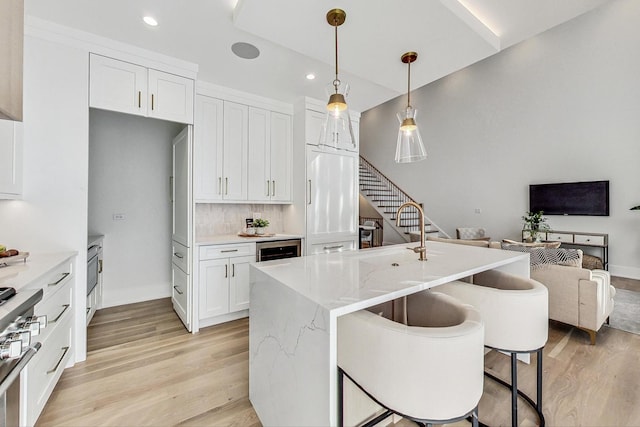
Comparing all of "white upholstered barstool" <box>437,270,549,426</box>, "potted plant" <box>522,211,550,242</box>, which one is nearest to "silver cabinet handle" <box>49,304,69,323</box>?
"white upholstered barstool" <box>437,270,549,426</box>

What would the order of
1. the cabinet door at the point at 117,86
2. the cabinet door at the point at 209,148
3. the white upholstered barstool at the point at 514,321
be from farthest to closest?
the cabinet door at the point at 209,148 → the cabinet door at the point at 117,86 → the white upholstered barstool at the point at 514,321

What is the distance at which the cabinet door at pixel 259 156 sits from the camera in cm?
342

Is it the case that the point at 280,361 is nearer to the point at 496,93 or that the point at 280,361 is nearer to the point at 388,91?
the point at 388,91

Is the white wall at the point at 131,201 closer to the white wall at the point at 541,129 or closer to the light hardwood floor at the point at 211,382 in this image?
the light hardwood floor at the point at 211,382

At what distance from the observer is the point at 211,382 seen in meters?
2.01

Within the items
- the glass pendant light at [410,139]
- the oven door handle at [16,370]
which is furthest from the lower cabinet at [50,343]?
the glass pendant light at [410,139]

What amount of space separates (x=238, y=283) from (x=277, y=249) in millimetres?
591

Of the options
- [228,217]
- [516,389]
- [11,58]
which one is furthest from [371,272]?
[228,217]

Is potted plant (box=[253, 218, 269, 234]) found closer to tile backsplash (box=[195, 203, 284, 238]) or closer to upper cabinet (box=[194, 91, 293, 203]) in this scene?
upper cabinet (box=[194, 91, 293, 203])

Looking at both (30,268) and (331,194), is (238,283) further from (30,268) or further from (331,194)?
(30,268)

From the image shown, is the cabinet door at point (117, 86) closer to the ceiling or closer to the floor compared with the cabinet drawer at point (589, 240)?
closer to the ceiling

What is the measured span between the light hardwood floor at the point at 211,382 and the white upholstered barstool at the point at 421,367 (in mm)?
845

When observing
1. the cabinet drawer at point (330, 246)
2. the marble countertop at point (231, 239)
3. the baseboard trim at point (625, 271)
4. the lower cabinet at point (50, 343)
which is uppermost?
the marble countertop at point (231, 239)

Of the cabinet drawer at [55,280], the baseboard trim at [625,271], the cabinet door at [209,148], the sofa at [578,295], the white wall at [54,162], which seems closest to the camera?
the cabinet drawer at [55,280]
